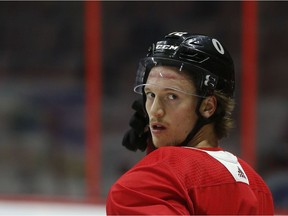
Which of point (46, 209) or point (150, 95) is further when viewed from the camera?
point (46, 209)

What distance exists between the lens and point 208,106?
4.93 ft

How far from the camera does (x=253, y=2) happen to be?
182 inches

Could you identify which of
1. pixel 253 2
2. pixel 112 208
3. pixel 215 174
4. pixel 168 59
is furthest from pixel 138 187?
pixel 253 2

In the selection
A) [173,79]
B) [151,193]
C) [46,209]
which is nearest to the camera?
[151,193]

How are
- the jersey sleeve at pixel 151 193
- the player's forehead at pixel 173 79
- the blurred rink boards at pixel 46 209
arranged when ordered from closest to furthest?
the jersey sleeve at pixel 151 193, the player's forehead at pixel 173 79, the blurred rink boards at pixel 46 209

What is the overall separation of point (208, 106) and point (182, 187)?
25 cm

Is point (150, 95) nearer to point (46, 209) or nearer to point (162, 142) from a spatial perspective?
point (162, 142)

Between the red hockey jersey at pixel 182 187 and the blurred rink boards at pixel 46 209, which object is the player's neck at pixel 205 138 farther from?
the blurred rink boards at pixel 46 209

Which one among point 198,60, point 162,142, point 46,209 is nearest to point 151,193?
point 162,142

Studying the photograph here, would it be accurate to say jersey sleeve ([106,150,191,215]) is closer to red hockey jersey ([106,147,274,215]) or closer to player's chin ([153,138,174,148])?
red hockey jersey ([106,147,274,215])

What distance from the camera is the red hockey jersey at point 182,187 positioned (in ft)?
4.27

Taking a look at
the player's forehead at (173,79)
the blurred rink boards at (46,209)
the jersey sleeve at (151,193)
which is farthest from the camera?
the blurred rink boards at (46,209)

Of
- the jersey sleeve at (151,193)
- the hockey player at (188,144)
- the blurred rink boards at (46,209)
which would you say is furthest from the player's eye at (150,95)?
the blurred rink boards at (46,209)

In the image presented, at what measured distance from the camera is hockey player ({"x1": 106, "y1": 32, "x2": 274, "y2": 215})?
1311 mm
